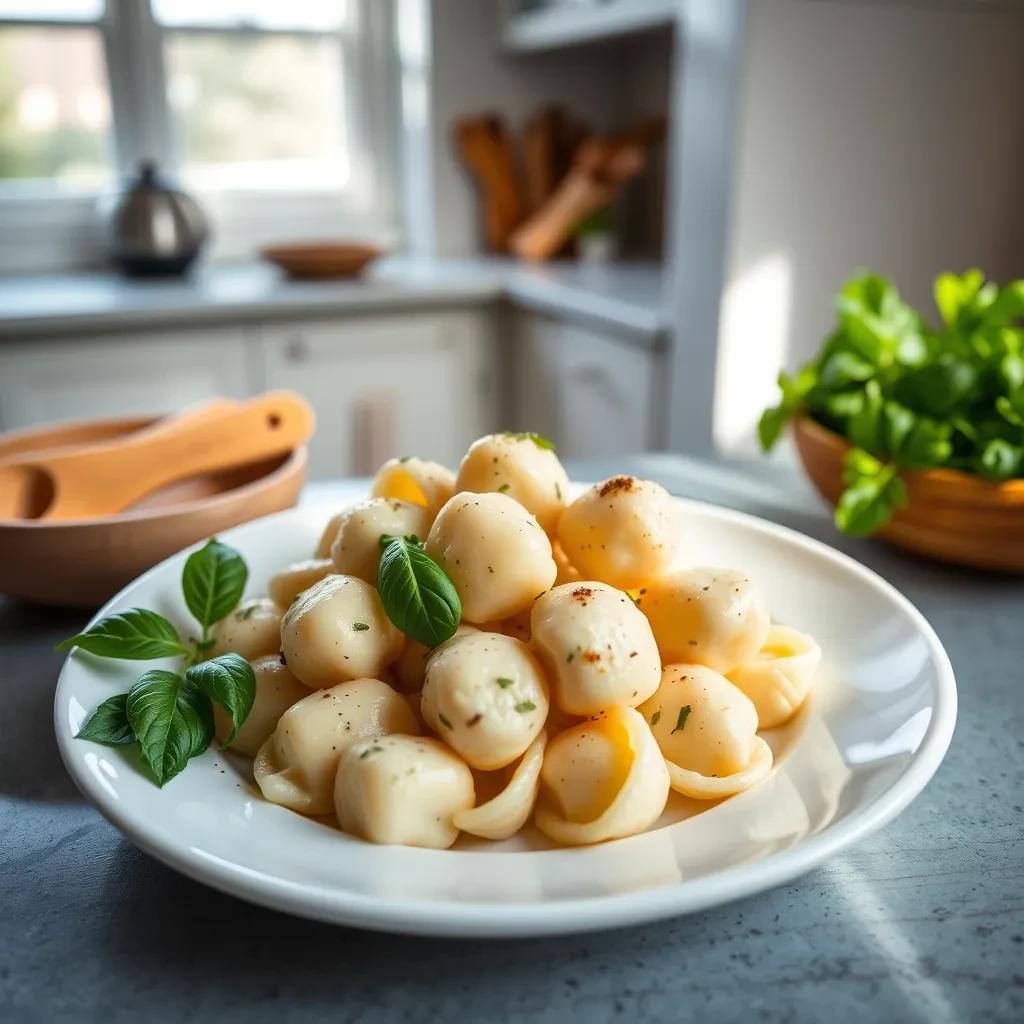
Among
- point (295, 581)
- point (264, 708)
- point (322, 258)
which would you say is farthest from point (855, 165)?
point (264, 708)

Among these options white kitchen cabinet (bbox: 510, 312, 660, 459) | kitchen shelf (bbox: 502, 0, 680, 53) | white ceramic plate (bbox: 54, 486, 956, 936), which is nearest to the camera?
white ceramic plate (bbox: 54, 486, 956, 936)

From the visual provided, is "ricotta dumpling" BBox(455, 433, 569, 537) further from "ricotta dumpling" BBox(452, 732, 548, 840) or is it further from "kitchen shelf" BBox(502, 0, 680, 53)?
"kitchen shelf" BBox(502, 0, 680, 53)

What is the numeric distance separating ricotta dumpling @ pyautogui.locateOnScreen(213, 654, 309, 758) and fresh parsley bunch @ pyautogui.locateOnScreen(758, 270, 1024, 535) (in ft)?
1.70

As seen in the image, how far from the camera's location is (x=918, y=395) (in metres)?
0.90

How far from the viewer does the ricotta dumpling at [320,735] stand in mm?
528

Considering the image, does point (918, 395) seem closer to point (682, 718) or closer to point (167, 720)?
point (682, 718)

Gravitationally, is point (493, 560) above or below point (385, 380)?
above

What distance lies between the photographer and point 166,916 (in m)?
0.52

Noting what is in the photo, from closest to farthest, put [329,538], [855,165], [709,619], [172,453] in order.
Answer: [709,619]
[329,538]
[172,453]
[855,165]

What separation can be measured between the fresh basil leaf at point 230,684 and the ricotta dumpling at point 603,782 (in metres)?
0.17

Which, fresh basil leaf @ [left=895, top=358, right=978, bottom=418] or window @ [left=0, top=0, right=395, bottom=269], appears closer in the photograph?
fresh basil leaf @ [left=895, top=358, right=978, bottom=418]

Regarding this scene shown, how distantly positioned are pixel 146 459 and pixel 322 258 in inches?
64.9

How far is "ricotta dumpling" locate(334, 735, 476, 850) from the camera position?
486 millimetres

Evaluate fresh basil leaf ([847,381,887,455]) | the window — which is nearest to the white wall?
fresh basil leaf ([847,381,887,455])
